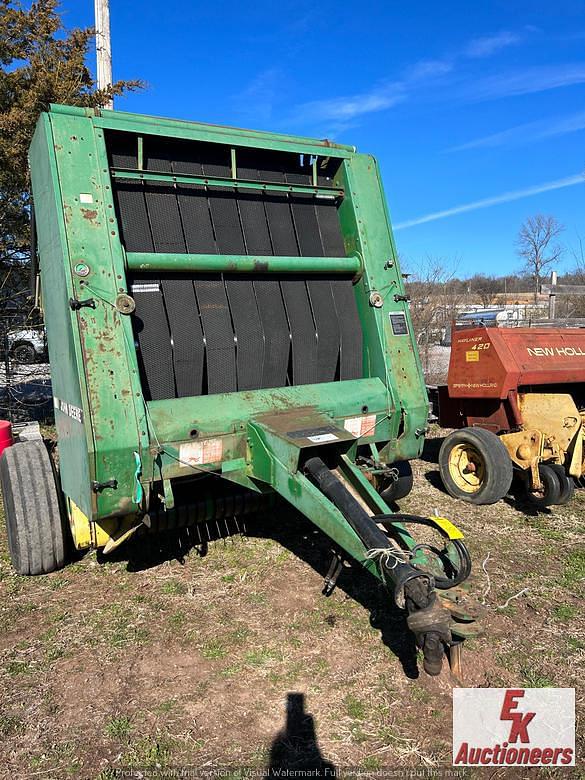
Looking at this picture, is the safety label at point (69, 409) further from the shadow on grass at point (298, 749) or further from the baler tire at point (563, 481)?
the baler tire at point (563, 481)

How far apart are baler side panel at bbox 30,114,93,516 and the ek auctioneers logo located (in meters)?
2.06

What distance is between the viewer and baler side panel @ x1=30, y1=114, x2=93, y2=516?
300cm

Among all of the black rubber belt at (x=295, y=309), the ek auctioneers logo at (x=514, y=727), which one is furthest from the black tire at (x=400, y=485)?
→ the ek auctioneers logo at (x=514, y=727)

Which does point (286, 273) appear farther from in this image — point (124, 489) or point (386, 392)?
point (124, 489)

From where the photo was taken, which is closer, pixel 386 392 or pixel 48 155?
pixel 48 155

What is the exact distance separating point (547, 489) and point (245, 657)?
329cm

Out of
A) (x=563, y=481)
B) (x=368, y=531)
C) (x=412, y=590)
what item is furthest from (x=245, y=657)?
(x=563, y=481)

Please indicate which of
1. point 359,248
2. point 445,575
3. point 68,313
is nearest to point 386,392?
point 359,248

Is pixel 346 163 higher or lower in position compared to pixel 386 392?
higher

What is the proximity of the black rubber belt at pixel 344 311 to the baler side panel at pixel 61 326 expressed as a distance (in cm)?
176

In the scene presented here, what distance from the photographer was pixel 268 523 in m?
4.72

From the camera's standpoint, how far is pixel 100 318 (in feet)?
10.00

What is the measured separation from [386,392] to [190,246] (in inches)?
61.7

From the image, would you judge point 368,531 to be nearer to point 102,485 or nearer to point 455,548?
point 455,548
